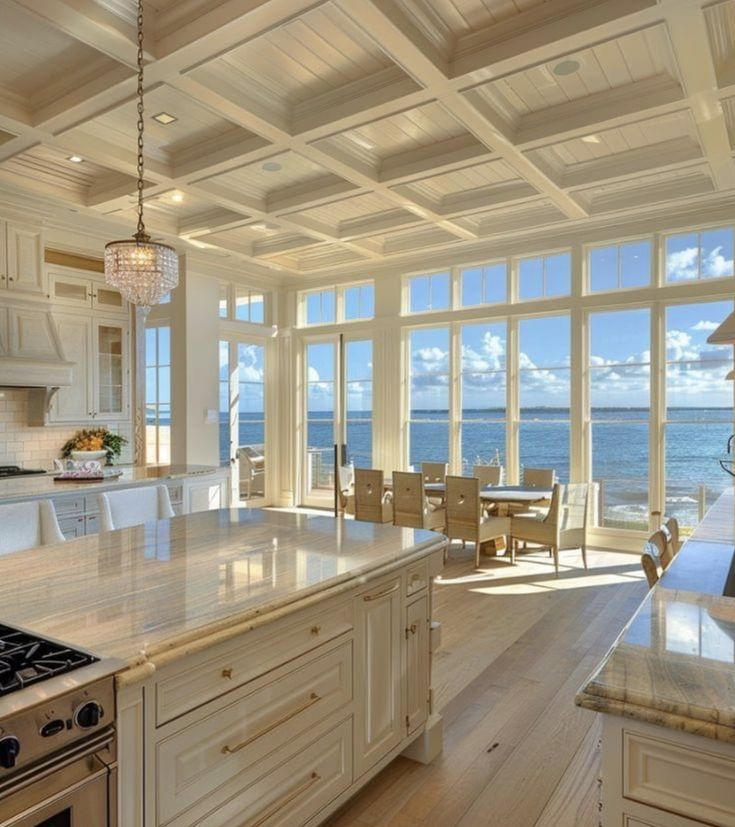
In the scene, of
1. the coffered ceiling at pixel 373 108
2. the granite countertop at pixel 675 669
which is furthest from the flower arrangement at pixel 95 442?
the granite countertop at pixel 675 669

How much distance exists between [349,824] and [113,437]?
5.52 m

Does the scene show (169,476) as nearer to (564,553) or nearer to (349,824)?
(349,824)

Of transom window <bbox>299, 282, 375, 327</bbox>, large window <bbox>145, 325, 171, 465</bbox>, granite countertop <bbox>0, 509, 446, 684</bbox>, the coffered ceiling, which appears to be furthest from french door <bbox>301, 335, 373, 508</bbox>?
granite countertop <bbox>0, 509, 446, 684</bbox>

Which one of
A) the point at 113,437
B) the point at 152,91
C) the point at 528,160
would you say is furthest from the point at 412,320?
the point at 152,91

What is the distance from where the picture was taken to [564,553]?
6.52 metres

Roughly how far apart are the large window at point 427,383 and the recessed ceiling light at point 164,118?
435cm

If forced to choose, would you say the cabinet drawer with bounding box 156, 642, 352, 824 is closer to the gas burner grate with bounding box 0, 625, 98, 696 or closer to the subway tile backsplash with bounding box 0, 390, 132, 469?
the gas burner grate with bounding box 0, 625, 98, 696

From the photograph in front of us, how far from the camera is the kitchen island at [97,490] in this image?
3.89m

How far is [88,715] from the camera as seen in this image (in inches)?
48.2

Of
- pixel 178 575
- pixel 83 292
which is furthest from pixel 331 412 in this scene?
pixel 178 575

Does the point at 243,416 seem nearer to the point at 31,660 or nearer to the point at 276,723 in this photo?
the point at 276,723

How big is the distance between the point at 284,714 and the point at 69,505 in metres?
2.83

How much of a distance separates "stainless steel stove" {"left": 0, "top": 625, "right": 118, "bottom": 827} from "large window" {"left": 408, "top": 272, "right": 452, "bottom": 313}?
6977 mm

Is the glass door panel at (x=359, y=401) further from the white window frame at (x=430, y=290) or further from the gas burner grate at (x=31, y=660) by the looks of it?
the gas burner grate at (x=31, y=660)
